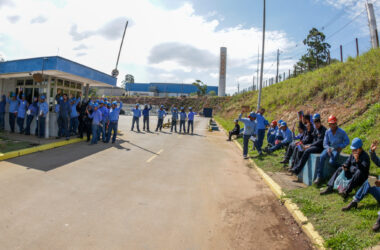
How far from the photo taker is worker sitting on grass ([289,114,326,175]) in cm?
663

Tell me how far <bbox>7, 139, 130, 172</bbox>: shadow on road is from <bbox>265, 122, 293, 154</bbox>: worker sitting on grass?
6.23m

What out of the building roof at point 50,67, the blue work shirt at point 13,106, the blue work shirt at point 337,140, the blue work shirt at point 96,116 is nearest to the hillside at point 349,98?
the blue work shirt at point 337,140

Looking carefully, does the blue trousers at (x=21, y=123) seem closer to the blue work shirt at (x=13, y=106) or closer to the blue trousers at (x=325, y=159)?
the blue work shirt at (x=13, y=106)

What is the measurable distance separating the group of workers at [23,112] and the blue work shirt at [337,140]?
11230mm

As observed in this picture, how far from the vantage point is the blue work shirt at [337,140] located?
592 cm

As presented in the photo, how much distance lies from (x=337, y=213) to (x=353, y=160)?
122 cm

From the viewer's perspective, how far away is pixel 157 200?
5.17 metres

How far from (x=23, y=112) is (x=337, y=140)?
1342 centimetres

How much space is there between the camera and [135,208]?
4691 mm

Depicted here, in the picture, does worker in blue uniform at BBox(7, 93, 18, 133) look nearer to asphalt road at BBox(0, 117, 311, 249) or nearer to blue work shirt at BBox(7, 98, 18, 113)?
blue work shirt at BBox(7, 98, 18, 113)

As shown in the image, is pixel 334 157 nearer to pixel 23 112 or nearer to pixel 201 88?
pixel 23 112

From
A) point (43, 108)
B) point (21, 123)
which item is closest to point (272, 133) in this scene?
point (43, 108)

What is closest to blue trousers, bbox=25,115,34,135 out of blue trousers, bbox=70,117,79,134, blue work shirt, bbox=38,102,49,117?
blue work shirt, bbox=38,102,49,117

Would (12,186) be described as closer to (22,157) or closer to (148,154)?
(22,157)
